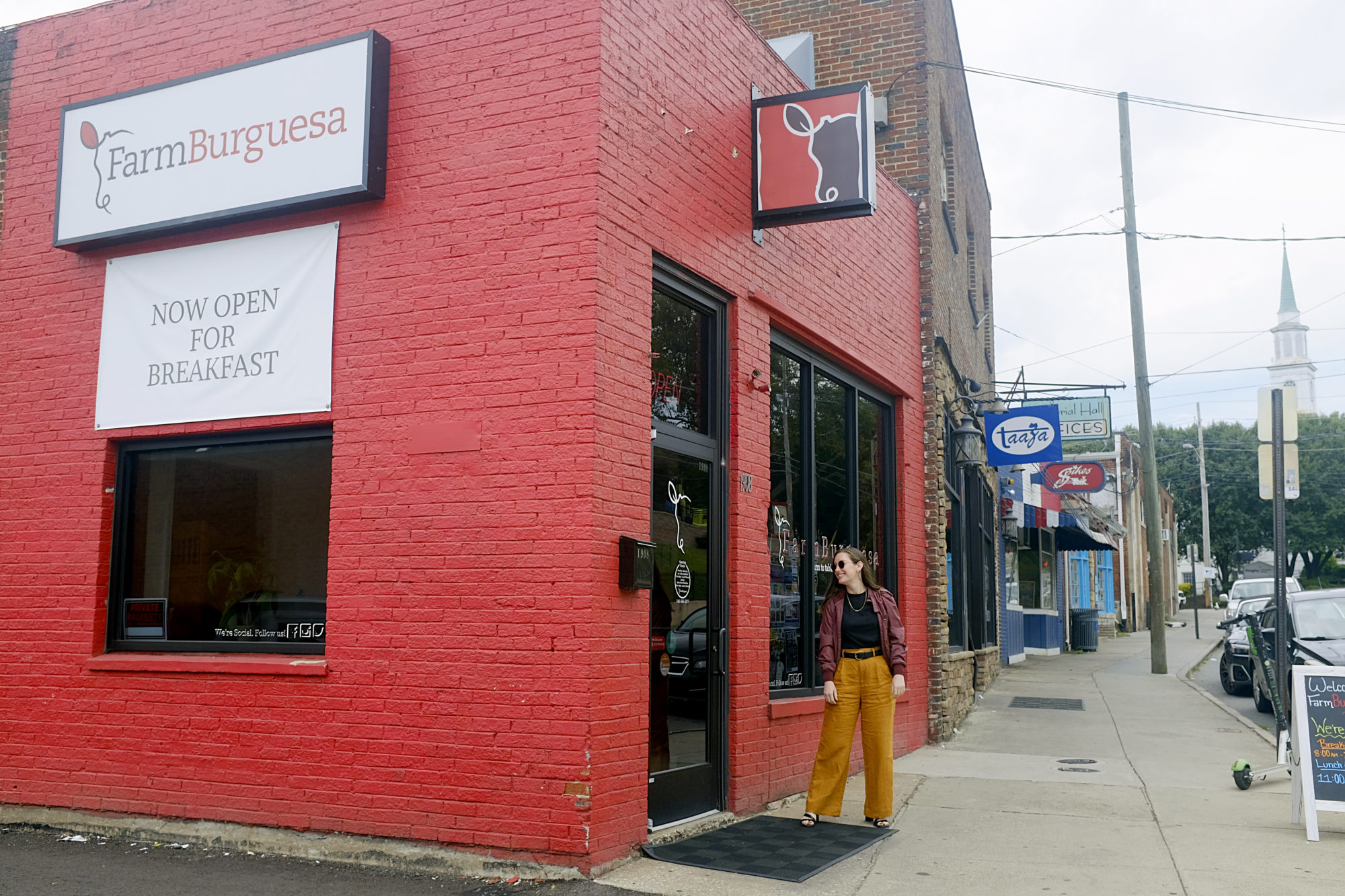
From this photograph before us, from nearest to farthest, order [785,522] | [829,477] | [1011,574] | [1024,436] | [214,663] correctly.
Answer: [214,663] < [785,522] < [829,477] < [1024,436] < [1011,574]

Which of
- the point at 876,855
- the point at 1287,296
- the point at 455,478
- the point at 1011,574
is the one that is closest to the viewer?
the point at 455,478

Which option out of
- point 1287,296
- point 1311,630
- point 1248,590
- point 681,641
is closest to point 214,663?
→ point 681,641

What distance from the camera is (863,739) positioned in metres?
7.14

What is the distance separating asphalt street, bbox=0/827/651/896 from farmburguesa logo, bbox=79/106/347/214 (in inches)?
160

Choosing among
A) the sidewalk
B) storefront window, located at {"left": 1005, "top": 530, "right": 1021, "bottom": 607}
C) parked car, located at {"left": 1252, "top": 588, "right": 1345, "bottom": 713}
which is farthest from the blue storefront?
the sidewalk

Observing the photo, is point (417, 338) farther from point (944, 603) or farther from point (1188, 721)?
point (1188, 721)

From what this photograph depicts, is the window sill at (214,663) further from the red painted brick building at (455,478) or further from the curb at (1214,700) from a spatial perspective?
the curb at (1214,700)

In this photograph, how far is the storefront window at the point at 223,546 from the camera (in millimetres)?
6730

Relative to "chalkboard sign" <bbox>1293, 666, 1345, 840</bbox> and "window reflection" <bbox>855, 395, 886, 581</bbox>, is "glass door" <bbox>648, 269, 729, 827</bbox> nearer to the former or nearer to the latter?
"window reflection" <bbox>855, 395, 886, 581</bbox>

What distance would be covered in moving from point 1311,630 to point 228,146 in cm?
1263

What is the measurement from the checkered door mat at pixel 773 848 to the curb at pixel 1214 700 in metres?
5.04

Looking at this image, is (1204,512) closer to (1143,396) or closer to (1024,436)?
(1143,396)

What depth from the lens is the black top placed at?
7258mm

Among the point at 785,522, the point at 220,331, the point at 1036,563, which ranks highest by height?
the point at 220,331
